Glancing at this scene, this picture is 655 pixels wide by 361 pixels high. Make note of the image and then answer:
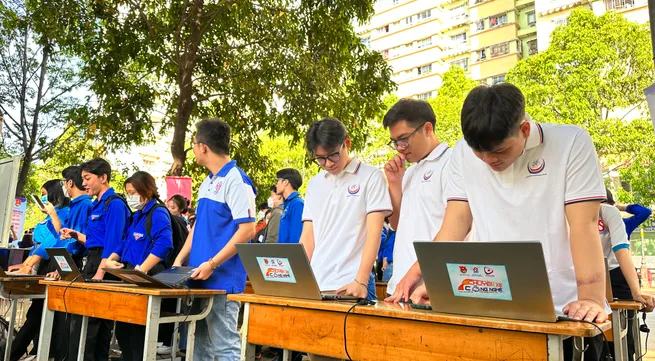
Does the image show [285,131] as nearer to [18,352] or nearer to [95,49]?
[95,49]

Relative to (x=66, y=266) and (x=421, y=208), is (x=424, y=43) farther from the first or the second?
(x=421, y=208)

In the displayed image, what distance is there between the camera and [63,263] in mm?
4102

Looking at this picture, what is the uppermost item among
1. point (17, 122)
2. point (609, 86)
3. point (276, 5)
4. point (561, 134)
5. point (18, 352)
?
point (609, 86)

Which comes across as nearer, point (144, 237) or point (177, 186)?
point (144, 237)

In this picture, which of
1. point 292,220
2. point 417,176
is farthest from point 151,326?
point 292,220

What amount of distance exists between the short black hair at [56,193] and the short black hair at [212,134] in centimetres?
261

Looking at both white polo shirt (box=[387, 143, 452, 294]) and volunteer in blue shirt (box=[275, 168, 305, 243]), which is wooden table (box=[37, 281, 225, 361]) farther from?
volunteer in blue shirt (box=[275, 168, 305, 243])

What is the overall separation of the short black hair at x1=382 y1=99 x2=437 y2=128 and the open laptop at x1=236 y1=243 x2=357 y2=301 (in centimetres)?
94

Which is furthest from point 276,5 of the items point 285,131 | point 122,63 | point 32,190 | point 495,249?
point 32,190

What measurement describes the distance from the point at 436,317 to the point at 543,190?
60 centimetres

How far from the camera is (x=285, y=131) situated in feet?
32.0

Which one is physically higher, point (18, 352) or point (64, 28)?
point (64, 28)

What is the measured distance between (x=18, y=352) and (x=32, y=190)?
499 inches

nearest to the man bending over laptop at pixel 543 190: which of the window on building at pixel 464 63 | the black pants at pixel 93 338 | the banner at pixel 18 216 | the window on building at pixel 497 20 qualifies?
the black pants at pixel 93 338
